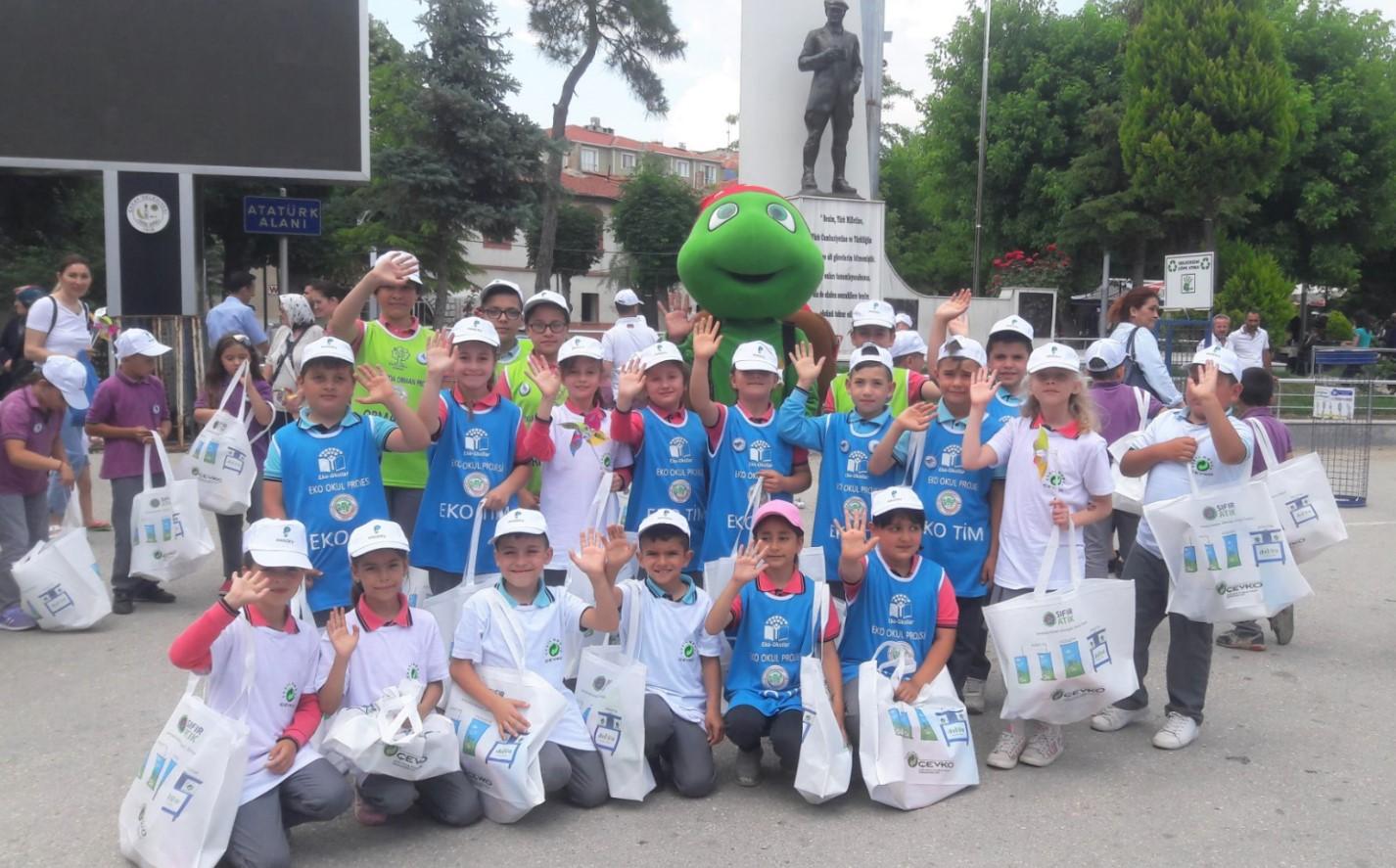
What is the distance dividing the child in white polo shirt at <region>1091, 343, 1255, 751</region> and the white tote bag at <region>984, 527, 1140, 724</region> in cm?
54

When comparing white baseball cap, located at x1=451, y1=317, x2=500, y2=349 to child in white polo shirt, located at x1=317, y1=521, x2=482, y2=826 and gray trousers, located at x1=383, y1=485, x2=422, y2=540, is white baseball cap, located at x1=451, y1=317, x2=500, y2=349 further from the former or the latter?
child in white polo shirt, located at x1=317, y1=521, x2=482, y2=826

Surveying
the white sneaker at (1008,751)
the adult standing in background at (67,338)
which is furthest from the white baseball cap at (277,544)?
the adult standing in background at (67,338)

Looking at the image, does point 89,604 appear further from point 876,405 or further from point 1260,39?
point 1260,39

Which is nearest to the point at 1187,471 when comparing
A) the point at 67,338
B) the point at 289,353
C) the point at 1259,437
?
the point at 1259,437

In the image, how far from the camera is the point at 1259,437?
501cm

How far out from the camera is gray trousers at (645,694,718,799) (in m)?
4.12

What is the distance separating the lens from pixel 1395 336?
24.0m

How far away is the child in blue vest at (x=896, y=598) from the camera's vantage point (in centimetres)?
427

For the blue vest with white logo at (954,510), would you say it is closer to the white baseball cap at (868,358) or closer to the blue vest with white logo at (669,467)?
the white baseball cap at (868,358)

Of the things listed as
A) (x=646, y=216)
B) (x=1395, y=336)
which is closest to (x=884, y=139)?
(x=646, y=216)

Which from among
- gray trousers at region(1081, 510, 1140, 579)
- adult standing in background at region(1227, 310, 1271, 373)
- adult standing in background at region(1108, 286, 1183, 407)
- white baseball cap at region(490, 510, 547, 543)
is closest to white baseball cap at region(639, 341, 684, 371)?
white baseball cap at region(490, 510, 547, 543)

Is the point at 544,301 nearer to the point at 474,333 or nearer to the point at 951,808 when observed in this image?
the point at 474,333

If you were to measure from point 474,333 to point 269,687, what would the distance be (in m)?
1.64

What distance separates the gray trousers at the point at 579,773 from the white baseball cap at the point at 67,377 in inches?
149
